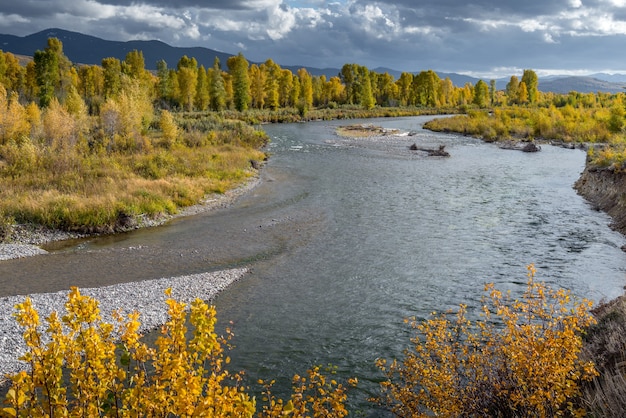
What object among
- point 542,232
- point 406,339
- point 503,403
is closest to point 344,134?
point 542,232

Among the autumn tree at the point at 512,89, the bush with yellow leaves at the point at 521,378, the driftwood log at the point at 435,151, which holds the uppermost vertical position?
the autumn tree at the point at 512,89

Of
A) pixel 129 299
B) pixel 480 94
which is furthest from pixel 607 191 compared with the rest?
pixel 480 94

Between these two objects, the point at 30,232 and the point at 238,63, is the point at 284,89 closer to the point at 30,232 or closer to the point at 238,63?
the point at 238,63

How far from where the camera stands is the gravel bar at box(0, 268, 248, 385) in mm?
13375

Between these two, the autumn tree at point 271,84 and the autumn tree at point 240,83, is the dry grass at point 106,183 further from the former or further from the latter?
the autumn tree at point 271,84

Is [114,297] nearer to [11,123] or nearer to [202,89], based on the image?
[11,123]

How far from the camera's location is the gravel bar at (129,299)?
43.9ft

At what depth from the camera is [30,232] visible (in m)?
24.6

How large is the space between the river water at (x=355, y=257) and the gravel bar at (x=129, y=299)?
963 millimetres

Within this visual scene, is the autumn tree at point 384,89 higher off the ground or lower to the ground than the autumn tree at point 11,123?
higher

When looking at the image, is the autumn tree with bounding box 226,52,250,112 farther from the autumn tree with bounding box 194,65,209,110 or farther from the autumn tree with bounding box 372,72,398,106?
the autumn tree with bounding box 372,72,398,106

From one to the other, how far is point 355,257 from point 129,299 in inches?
393

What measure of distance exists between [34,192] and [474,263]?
2501cm

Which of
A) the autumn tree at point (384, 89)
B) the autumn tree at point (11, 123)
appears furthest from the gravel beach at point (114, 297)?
the autumn tree at point (384, 89)
